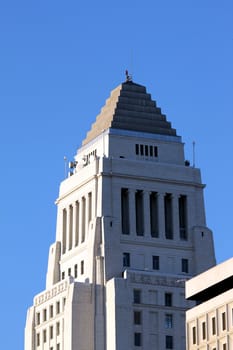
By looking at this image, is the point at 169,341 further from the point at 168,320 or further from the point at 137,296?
the point at 137,296

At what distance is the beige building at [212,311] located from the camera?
15938 cm

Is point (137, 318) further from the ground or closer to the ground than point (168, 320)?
closer to the ground

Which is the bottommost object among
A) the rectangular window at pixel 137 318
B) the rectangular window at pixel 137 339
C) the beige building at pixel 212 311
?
the beige building at pixel 212 311

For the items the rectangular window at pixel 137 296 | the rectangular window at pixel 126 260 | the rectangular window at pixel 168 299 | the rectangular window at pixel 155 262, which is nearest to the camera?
the rectangular window at pixel 137 296

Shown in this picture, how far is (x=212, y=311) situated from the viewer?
162250 mm

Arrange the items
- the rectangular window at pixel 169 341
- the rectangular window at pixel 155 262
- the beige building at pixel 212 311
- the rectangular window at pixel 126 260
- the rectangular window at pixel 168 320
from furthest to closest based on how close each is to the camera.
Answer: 1. the rectangular window at pixel 155 262
2. the rectangular window at pixel 126 260
3. the rectangular window at pixel 168 320
4. the rectangular window at pixel 169 341
5. the beige building at pixel 212 311

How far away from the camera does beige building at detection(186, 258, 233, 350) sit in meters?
159

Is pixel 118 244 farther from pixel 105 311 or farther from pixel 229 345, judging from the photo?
pixel 229 345

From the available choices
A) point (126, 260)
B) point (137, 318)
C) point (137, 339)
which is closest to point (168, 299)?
point (137, 318)

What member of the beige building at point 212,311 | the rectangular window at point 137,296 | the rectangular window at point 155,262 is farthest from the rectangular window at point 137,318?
the beige building at point 212,311

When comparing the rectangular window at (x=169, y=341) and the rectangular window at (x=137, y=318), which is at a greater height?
the rectangular window at (x=137, y=318)

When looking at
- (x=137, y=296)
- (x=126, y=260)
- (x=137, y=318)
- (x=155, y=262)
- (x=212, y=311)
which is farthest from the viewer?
(x=155, y=262)

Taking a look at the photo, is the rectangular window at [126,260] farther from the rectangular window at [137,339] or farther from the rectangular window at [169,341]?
the rectangular window at [169,341]

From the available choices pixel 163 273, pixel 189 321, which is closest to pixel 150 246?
pixel 163 273
